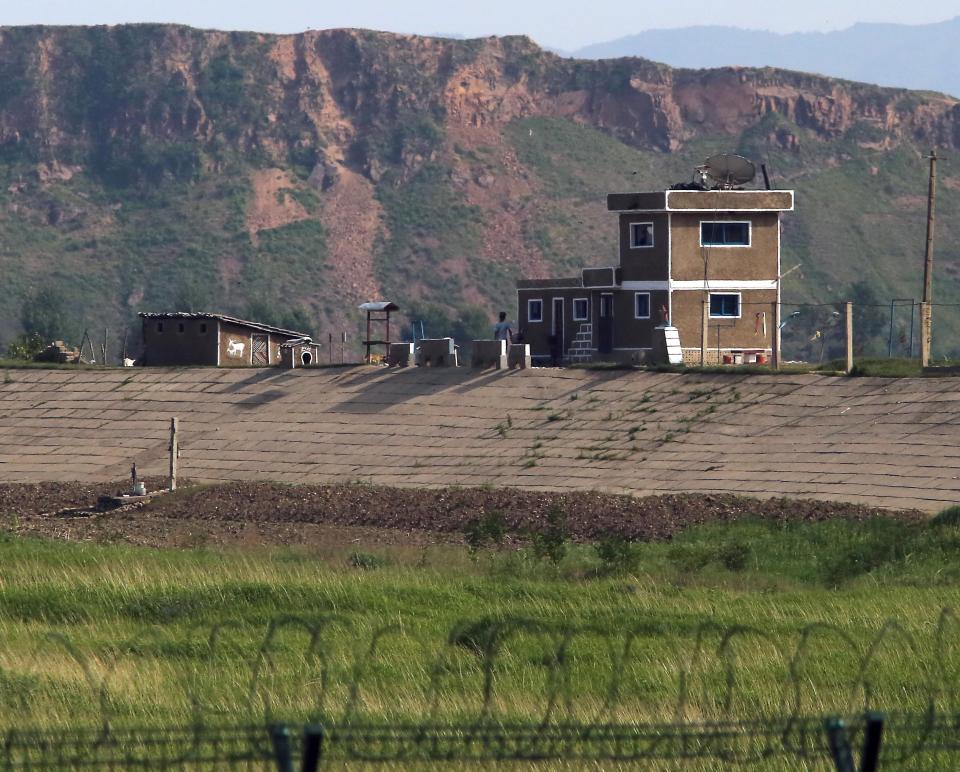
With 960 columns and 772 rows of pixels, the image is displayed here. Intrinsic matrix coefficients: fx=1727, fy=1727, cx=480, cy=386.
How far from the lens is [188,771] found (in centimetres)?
1264

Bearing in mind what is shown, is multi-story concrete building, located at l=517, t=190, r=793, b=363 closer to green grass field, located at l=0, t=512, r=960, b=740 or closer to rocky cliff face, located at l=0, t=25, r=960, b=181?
green grass field, located at l=0, t=512, r=960, b=740

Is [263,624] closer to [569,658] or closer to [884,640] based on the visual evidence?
[569,658]

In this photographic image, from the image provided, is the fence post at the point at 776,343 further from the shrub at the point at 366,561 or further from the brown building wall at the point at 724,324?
the shrub at the point at 366,561

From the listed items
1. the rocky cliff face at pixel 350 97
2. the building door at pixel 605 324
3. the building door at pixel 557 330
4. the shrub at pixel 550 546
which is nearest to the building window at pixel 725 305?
the building door at pixel 605 324

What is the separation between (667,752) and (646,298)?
44.8 meters

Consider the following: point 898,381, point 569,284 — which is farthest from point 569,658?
point 569,284

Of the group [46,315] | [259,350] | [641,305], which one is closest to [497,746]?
[641,305]

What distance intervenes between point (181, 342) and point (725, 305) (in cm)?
1965

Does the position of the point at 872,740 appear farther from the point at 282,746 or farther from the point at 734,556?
the point at 734,556

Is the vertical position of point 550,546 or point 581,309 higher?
point 581,309

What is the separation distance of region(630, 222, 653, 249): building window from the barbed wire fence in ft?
134

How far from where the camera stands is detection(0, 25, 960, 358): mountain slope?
153 metres

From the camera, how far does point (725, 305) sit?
56719mm

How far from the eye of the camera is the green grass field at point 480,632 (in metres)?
15.2
